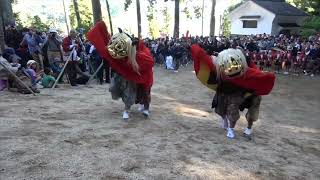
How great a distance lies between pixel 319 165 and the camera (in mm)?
6766

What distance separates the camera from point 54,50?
13164 millimetres

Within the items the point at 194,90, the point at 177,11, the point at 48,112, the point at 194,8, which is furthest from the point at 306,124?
the point at 194,8

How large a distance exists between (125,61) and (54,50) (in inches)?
229

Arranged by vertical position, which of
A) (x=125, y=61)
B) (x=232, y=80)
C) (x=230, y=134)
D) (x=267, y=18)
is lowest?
(x=230, y=134)

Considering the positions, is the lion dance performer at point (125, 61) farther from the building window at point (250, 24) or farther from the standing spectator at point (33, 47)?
the building window at point (250, 24)

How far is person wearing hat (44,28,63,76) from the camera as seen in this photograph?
12.9 m

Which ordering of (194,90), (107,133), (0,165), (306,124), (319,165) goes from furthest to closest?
1. (194,90)
2. (306,124)
3. (107,133)
4. (319,165)
5. (0,165)

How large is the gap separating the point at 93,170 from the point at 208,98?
794 centimetres

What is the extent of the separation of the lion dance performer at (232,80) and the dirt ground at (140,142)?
578 mm

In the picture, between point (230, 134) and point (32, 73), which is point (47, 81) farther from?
point (230, 134)

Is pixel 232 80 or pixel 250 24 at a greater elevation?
pixel 250 24

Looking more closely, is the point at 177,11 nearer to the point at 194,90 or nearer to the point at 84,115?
the point at 194,90

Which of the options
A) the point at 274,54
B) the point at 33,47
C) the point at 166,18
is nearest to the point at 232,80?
the point at 33,47

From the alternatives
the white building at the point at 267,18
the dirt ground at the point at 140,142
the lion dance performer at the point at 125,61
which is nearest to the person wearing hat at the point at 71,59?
the dirt ground at the point at 140,142
